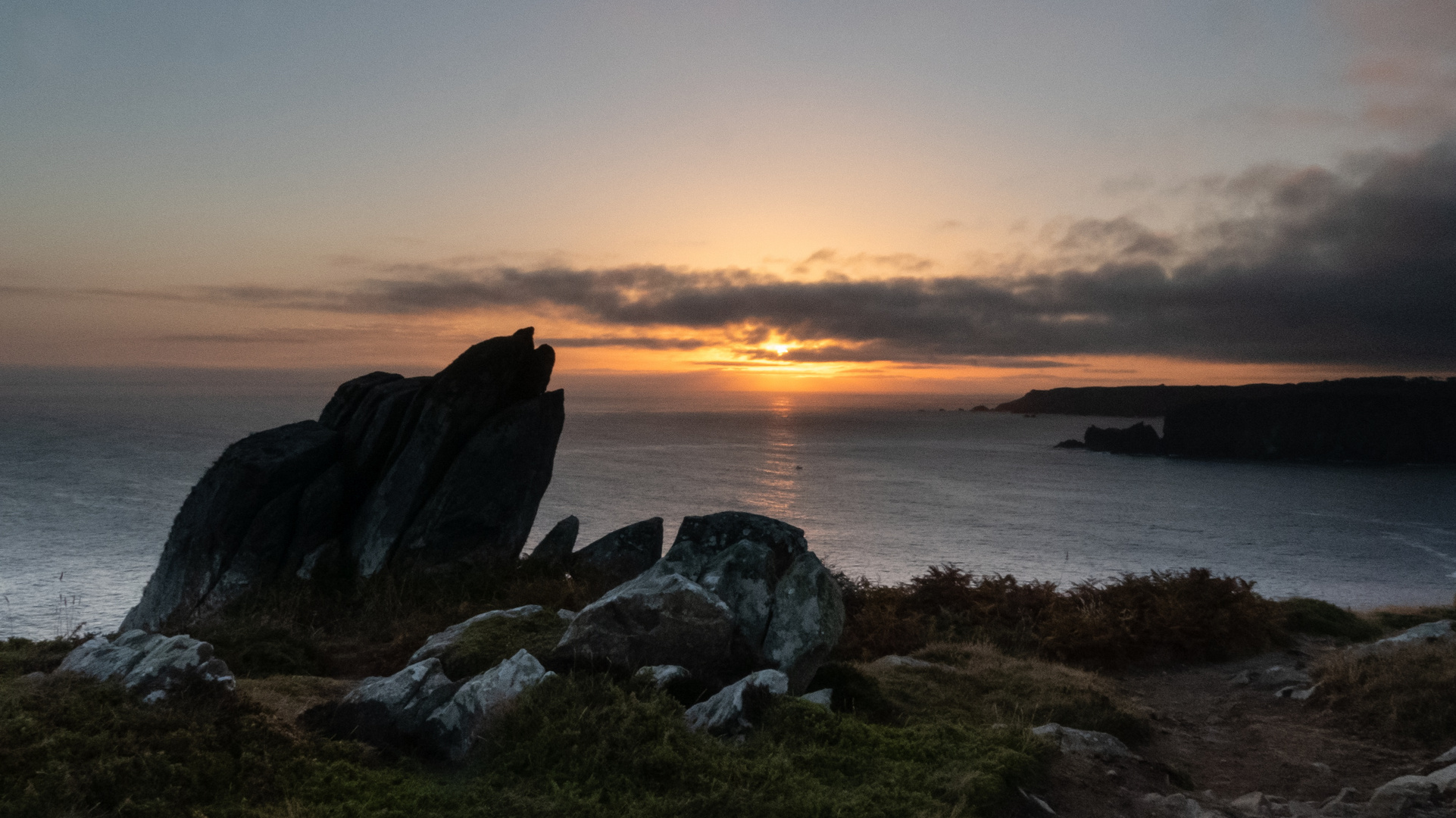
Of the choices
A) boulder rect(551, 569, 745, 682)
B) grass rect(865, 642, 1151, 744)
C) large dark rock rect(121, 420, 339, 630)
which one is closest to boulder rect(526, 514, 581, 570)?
large dark rock rect(121, 420, 339, 630)

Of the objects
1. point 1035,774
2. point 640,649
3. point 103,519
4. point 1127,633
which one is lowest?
point 103,519

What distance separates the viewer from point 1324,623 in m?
18.5

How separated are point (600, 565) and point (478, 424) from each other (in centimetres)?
430

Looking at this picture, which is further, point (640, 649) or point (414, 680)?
point (640, 649)

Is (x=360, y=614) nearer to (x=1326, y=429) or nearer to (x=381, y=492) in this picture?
(x=381, y=492)

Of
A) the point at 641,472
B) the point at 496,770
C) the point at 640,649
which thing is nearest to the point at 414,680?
the point at 496,770

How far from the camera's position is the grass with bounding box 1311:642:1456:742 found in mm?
10383

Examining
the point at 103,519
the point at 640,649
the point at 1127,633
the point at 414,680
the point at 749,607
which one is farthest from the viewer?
the point at 103,519

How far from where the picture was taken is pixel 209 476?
16.3 metres

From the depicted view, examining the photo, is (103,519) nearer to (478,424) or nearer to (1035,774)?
(478,424)

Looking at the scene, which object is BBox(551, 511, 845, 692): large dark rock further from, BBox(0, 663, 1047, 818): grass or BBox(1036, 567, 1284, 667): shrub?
BBox(1036, 567, 1284, 667): shrub

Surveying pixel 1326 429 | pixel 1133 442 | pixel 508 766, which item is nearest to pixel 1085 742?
pixel 508 766

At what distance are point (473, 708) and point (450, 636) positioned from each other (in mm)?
3086

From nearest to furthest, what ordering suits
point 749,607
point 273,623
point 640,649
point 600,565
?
point 640,649
point 749,607
point 273,623
point 600,565
